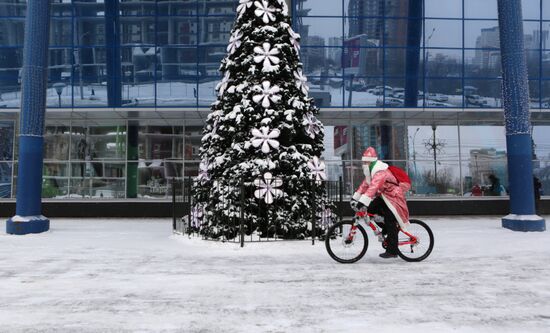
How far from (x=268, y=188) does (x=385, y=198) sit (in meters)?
3.20

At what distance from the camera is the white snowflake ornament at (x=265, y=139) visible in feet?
34.8

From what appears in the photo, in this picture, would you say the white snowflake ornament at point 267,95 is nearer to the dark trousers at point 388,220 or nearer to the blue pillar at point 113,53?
the dark trousers at point 388,220

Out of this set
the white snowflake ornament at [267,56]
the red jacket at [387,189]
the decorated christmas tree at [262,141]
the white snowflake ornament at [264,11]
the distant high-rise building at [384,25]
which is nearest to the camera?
the red jacket at [387,189]

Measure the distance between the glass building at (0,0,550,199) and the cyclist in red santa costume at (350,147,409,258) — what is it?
41.5 ft

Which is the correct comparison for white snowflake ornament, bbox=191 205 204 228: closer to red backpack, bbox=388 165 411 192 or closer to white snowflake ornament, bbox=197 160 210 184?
white snowflake ornament, bbox=197 160 210 184

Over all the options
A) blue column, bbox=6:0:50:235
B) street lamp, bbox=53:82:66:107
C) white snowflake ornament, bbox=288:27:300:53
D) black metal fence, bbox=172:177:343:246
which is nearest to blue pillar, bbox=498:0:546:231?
black metal fence, bbox=172:177:343:246

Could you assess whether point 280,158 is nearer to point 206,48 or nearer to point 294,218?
point 294,218

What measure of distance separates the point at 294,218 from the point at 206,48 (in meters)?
12.6

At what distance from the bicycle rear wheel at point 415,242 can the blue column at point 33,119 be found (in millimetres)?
10152

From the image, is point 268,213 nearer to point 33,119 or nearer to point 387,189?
point 387,189

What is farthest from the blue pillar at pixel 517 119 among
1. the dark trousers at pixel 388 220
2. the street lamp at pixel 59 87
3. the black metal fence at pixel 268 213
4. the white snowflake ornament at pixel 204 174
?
the street lamp at pixel 59 87

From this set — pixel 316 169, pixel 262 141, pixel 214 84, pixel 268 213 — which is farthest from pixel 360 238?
pixel 214 84

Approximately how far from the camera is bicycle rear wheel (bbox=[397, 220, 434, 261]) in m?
8.16

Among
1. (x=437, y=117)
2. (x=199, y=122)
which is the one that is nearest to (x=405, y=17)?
(x=437, y=117)
